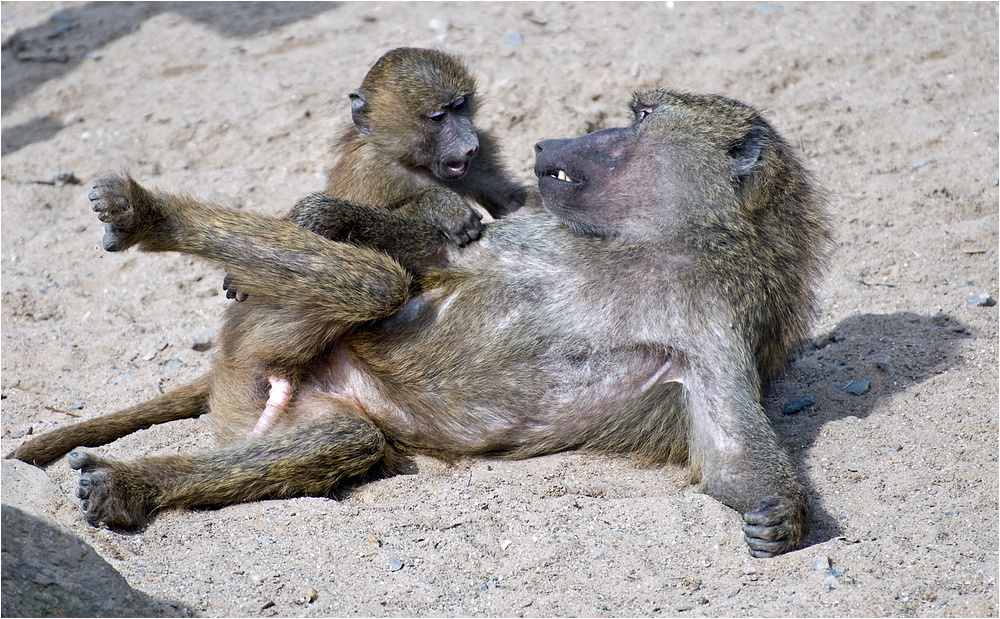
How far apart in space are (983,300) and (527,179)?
195cm

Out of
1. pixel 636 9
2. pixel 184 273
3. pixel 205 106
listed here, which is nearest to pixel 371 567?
pixel 184 273

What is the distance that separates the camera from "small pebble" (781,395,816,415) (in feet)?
10.3

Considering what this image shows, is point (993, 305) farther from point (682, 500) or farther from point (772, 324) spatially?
point (682, 500)

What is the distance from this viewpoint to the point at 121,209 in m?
2.49

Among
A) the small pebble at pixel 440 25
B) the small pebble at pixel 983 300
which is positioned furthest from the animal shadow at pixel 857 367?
the small pebble at pixel 440 25

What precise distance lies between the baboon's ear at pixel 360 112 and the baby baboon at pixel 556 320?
0.93 metres

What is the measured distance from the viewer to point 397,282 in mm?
2680

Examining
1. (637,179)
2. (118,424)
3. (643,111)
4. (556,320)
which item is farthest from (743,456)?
(118,424)

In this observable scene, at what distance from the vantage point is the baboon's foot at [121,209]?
8.13 feet

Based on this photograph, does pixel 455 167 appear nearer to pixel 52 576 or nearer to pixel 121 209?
pixel 121 209

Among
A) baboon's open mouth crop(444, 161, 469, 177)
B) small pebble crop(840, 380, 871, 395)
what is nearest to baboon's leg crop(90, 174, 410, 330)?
baboon's open mouth crop(444, 161, 469, 177)

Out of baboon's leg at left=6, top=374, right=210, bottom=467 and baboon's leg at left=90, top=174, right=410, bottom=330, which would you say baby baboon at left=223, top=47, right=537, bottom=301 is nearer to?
baboon's leg at left=90, top=174, right=410, bottom=330

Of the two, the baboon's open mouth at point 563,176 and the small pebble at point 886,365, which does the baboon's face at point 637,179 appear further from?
the small pebble at point 886,365

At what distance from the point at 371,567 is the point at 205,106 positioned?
364cm
